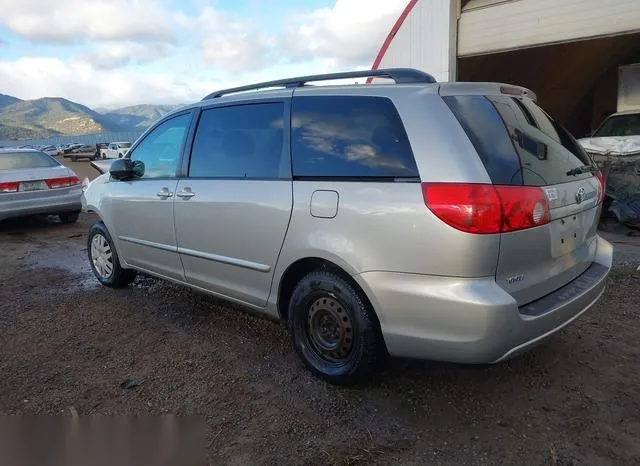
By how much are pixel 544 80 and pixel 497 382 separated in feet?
36.7

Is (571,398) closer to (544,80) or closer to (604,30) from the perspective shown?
(604,30)

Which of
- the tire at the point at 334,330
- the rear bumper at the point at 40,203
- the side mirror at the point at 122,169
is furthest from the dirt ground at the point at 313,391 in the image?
the rear bumper at the point at 40,203

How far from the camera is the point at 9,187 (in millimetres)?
8164

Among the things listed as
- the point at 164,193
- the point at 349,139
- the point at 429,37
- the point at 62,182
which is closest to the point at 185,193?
the point at 164,193

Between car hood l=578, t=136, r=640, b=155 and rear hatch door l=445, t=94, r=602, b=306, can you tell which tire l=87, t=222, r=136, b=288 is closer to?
rear hatch door l=445, t=94, r=602, b=306

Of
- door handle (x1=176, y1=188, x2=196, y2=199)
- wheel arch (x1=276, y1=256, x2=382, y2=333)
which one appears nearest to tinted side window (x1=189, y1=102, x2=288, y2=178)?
door handle (x1=176, y1=188, x2=196, y2=199)

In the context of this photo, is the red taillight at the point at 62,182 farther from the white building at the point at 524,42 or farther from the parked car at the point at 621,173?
the parked car at the point at 621,173

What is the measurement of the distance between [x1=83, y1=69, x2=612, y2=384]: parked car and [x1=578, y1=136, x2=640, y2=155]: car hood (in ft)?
15.6

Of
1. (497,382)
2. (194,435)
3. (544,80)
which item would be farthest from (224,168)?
(544,80)

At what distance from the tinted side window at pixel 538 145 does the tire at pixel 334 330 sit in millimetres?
1114

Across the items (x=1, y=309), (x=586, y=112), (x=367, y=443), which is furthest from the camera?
(x=586, y=112)

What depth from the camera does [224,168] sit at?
358 cm

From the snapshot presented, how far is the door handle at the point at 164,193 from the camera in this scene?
3954 mm

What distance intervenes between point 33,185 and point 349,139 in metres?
7.51
